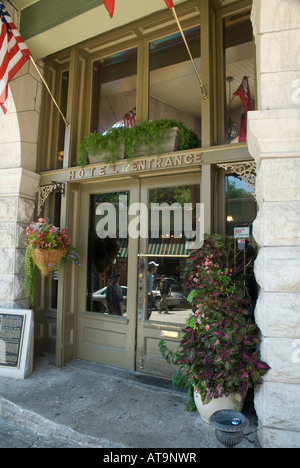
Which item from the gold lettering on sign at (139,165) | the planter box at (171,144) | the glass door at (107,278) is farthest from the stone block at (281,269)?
the glass door at (107,278)

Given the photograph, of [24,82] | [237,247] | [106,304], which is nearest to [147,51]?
[24,82]

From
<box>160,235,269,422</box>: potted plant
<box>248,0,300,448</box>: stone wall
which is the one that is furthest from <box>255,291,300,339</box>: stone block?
<box>160,235,269,422</box>: potted plant

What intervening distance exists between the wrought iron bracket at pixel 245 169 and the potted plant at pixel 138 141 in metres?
0.69

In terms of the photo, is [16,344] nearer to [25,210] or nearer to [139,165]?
[25,210]

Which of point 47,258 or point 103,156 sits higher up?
point 103,156

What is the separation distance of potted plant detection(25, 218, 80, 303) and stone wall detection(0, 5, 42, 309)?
13.3 inches

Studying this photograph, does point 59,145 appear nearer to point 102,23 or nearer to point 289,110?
point 102,23

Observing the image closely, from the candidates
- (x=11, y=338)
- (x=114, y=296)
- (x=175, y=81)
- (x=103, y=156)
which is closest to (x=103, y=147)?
(x=103, y=156)

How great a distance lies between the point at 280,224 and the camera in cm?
270

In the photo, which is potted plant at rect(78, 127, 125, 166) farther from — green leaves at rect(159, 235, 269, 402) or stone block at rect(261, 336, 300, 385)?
stone block at rect(261, 336, 300, 385)

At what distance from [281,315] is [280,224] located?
0.75m

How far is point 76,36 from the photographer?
4.64 m

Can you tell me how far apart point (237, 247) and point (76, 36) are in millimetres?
3742
